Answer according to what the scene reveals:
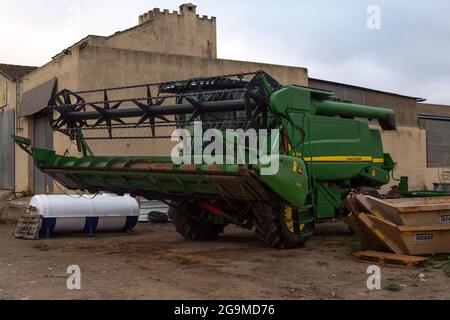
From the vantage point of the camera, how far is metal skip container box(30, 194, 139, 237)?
11.9m

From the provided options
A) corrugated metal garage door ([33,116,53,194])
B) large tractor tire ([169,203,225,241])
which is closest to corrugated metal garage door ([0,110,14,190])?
corrugated metal garage door ([33,116,53,194])

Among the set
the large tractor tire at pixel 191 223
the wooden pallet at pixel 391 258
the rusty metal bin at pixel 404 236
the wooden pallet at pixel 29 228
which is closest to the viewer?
the wooden pallet at pixel 391 258

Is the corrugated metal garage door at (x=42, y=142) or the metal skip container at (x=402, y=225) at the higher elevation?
the corrugated metal garage door at (x=42, y=142)

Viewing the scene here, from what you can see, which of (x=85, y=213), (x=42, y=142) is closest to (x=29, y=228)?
(x=85, y=213)

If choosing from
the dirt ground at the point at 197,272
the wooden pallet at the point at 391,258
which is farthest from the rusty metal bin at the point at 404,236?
the dirt ground at the point at 197,272

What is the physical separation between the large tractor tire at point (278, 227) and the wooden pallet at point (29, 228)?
4.89 meters

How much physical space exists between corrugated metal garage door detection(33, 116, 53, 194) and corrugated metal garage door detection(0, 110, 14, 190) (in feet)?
8.24

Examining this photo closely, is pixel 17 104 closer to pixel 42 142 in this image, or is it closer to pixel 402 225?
pixel 42 142

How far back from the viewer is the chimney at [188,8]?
Answer: 2444 centimetres

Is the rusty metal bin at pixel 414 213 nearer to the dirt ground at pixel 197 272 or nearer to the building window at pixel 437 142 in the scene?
the dirt ground at pixel 197 272

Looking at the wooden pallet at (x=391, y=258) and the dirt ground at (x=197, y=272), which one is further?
the wooden pallet at (x=391, y=258)
